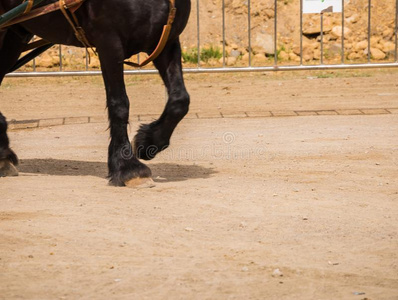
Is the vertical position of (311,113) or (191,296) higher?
(191,296)

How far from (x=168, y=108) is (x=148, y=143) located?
0.28 metres

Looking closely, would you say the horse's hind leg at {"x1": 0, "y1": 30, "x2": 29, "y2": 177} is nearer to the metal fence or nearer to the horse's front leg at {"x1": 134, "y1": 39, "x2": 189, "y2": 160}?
the horse's front leg at {"x1": 134, "y1": 39, "x2": 189, "y2": 160}

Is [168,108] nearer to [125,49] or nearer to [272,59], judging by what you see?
[125,49]

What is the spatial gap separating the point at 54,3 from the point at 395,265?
311 cm

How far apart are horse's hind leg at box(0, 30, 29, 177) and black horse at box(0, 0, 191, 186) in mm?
420

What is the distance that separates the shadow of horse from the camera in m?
7.21

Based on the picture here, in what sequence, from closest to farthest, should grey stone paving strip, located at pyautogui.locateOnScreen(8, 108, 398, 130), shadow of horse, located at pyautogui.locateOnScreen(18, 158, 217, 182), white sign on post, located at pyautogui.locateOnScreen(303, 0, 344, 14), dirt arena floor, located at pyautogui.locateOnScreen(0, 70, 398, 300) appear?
1. dirt arena floor, located at pyautogui.locateOnScreen(0, 70, 398, 300)
2. shadow of horse, located at pyautogui.locateOnScreen(18, 158, 217, 182)
3. grey stone paving strip, located at pyautogui.locateOnScreen(8, 108, 398, 130)
4. white sign on post, located at pyautogui.locateOnScreen(303, 0, 344, 14)

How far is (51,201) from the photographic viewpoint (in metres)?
6.16

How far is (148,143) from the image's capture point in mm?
6867

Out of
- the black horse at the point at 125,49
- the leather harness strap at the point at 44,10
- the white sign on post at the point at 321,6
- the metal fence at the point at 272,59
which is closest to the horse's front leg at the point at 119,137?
the black horse at the point at 125,49

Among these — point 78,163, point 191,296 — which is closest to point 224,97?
point 78,163

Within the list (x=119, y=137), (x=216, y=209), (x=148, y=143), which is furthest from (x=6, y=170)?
(x=216, y=209)

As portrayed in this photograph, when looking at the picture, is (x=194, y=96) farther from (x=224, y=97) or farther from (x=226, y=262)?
(x=226, y=262)

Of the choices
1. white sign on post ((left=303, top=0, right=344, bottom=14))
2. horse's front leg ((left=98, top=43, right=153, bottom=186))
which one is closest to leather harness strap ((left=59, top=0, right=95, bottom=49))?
horse's front leg ((left=98, top=43, right=153, bottom=186))
